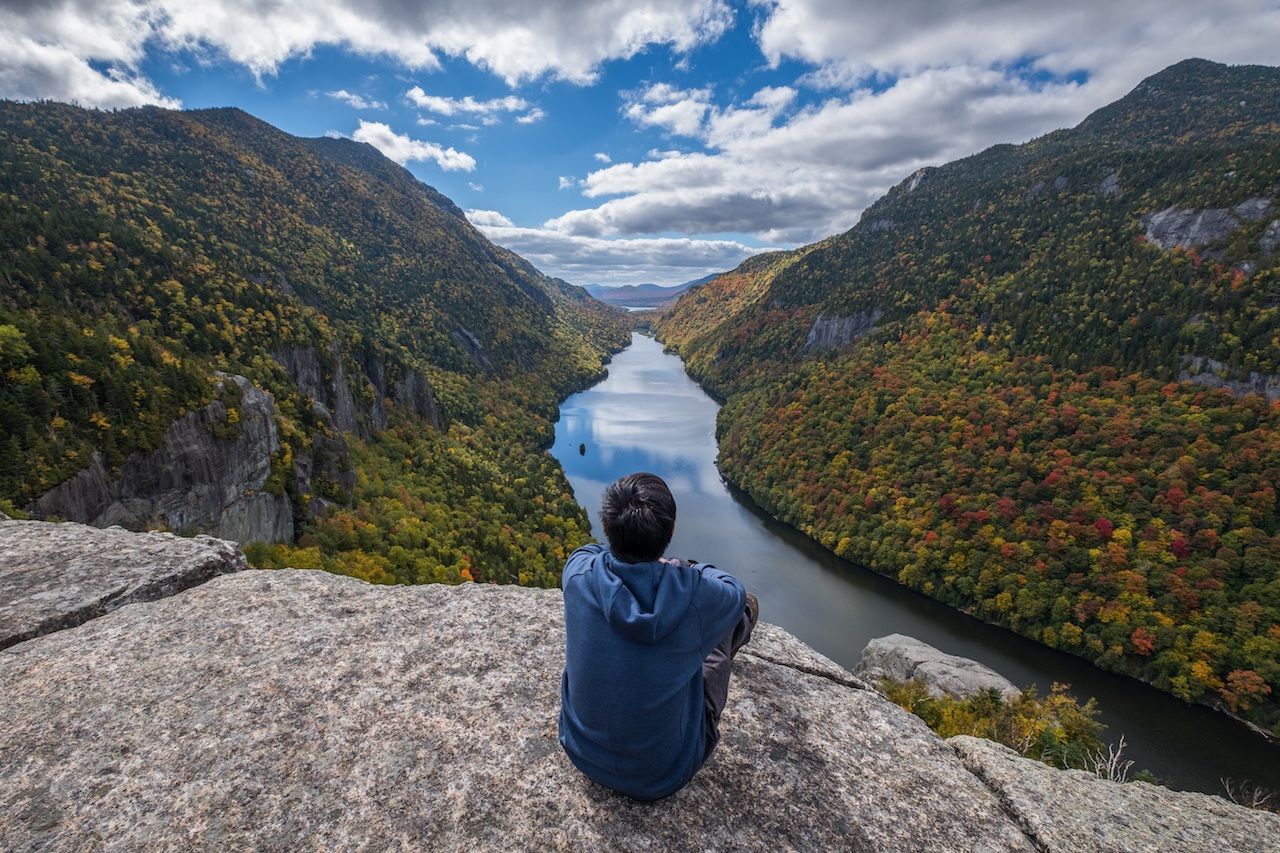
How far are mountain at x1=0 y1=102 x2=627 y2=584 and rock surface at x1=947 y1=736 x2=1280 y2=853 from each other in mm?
23822

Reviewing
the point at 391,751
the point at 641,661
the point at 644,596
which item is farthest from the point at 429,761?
the point at 644,596

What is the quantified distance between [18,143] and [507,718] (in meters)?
128

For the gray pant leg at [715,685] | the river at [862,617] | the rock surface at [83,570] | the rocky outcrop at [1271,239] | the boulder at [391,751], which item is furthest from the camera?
the rocky outcrop at [1271,239]

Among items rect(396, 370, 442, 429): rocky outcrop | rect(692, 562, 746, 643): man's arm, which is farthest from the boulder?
rect(396, 370, 442, 429): rocky outcrop

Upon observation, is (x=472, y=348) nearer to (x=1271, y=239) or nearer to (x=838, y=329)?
(x=838, y=329)

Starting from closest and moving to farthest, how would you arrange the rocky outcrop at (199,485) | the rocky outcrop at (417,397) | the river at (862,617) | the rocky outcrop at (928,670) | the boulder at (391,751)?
1. the boulder at (391,751)
2. the rocky outcrop at (199,485)
3. the rocky outcrop at (928,670)
4. the river at (862,617)
5. the rocky outcrop at (417,397)

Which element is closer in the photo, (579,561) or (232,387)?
(579,561)

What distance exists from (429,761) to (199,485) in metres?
28.7

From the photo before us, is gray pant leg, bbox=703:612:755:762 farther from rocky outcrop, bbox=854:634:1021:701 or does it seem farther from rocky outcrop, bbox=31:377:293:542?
rocky outcrop, bbox=854:634:1021:701

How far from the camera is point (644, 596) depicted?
9.39 ft

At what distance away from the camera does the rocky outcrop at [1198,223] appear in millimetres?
78938

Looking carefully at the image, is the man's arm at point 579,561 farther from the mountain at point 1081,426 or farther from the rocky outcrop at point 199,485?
the mountain at point 1081,426

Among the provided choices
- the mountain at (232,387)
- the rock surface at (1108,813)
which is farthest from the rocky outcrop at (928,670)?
the rock surface at (1108,813)

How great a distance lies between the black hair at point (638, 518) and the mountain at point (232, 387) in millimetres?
21800
